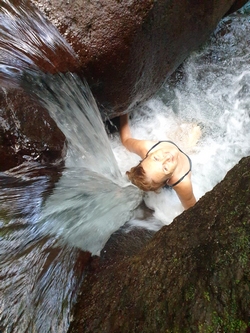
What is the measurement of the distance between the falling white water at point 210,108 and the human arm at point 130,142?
14 centimetres

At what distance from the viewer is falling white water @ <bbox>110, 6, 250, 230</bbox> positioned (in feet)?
13.7

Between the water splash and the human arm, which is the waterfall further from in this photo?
the human arm

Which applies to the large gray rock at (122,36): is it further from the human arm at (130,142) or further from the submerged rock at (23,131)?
the submerged rock at (23,131)

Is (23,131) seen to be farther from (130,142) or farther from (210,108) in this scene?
(210,108)

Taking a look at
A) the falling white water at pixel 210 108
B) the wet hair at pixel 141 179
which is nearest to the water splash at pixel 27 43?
the wet hair at pixel 141 179

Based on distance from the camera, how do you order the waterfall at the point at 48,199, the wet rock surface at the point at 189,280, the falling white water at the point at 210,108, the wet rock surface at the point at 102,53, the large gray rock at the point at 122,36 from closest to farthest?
the wet rock surface at the point at 189,280, the waterfall at the point at 48,199, the wet rock surface at the point at 102,53, the large gray rock at the point at 122,36, the falling white water at the point at 210,108

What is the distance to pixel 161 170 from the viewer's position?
301 centimetres

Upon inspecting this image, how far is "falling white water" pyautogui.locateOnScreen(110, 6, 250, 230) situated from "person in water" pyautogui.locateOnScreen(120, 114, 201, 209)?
25.8 inches

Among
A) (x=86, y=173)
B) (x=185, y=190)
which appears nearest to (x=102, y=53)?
(x=86, y=173)

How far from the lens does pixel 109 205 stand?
3.04 meters

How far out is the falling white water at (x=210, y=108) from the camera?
417 cm

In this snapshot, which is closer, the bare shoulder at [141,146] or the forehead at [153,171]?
the forehead at [153,171]

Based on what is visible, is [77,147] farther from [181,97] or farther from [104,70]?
[181,97]

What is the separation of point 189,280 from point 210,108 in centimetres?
316
